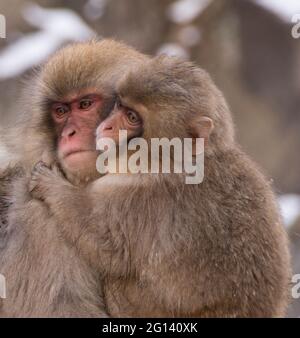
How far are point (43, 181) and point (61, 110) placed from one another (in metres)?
0.63

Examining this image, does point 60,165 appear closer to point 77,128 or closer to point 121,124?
point 77,128

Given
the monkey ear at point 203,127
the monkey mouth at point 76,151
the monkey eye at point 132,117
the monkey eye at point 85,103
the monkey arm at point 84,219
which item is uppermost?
the monkey eye at point 85,103

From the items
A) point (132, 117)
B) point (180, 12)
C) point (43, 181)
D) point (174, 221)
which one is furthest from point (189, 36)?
point (174, 221)

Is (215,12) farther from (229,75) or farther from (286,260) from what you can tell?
(286,260)

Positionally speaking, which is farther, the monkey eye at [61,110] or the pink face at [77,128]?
the monkey eye at [61,110]

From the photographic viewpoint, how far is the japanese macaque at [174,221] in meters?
5.45

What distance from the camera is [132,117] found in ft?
18.8

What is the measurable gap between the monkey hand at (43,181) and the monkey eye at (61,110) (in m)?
0.47

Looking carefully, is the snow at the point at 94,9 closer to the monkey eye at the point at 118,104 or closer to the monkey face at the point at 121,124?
the monkey eye at the point at 118,104

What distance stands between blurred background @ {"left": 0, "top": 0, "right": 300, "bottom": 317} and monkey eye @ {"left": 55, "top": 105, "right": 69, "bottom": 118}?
196 inches

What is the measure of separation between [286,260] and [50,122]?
1.69 metres

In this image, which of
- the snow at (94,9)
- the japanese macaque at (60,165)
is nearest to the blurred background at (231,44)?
the snow at (94,9)

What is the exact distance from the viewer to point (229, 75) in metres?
15.2

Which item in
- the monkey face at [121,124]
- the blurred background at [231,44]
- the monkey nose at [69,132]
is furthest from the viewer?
the blurred background at [231,44]
